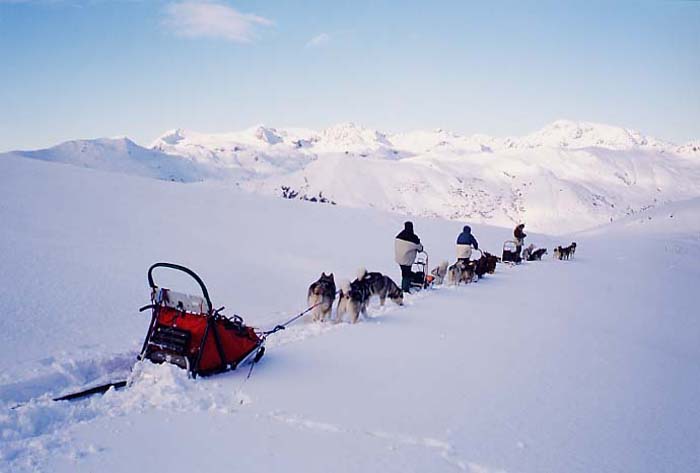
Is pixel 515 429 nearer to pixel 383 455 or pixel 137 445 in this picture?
pixel 383 455

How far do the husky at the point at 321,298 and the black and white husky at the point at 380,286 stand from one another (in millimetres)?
571

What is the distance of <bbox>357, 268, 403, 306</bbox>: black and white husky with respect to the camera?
299 inches

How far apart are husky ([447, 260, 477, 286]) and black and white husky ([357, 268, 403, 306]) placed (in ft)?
9.25

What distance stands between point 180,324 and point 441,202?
69.4m

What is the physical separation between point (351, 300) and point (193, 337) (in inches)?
113

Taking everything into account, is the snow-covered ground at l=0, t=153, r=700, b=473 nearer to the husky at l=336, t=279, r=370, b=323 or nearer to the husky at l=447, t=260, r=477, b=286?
the husky at l=336, t=279, r=370, b=323

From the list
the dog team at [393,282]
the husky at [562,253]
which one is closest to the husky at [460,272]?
the dog team at [393,282]

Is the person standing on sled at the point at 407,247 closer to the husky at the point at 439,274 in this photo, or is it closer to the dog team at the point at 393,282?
the dog team at the point at 393,282

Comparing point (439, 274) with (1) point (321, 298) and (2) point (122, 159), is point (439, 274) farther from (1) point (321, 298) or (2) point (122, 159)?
(2) point (122, 159)

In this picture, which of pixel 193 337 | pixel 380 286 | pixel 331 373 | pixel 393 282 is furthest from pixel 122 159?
pixel 331 373

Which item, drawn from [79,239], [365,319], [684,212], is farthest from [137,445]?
[684,212]

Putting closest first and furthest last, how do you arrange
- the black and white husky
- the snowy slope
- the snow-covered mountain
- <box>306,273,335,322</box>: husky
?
<box>306,273,335,322</box>: husky → the black and white husky → the snow-covered mountain → the snowy slope

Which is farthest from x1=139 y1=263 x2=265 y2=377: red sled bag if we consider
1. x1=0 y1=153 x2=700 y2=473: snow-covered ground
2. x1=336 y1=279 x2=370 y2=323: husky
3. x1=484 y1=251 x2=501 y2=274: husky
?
x1=484 y1=251 x2=501 y2=274: husky

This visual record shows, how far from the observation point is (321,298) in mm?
7000
